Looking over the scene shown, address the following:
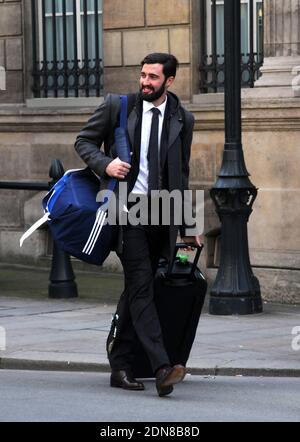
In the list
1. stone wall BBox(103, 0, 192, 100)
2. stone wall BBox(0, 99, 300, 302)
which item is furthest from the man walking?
stone wall BBox(103, 0, 192, 100)

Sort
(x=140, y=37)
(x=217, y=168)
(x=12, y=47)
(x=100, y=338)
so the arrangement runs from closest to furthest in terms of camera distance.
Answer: (x=100, y=338) → (x=217, y=168) → (x=140, y=37) → (x=12, y=47)

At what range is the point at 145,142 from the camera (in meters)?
8.74

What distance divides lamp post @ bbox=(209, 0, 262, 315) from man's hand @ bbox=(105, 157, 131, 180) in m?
4.00

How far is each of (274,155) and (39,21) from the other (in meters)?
4.89

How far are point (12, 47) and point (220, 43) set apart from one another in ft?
10.1

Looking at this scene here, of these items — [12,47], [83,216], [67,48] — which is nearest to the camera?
[83,216]

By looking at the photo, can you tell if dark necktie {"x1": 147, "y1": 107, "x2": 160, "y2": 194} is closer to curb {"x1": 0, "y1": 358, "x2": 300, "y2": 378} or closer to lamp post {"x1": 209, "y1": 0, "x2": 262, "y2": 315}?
curb {"x1": 0, "y1": 358, "x2": 300, "y2": 378}

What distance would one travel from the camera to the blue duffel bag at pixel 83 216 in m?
8.62

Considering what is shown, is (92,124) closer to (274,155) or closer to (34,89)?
(274,155)

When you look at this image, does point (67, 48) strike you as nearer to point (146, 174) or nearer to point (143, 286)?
point (146, 174)

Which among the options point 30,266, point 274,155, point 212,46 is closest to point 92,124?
point 274,155

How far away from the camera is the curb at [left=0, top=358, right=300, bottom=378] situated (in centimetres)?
966

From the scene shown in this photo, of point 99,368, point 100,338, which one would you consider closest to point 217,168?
point 100,338

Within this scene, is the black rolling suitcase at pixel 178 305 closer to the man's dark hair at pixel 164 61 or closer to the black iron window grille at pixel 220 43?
the man's dark hair at pixel 164 61
